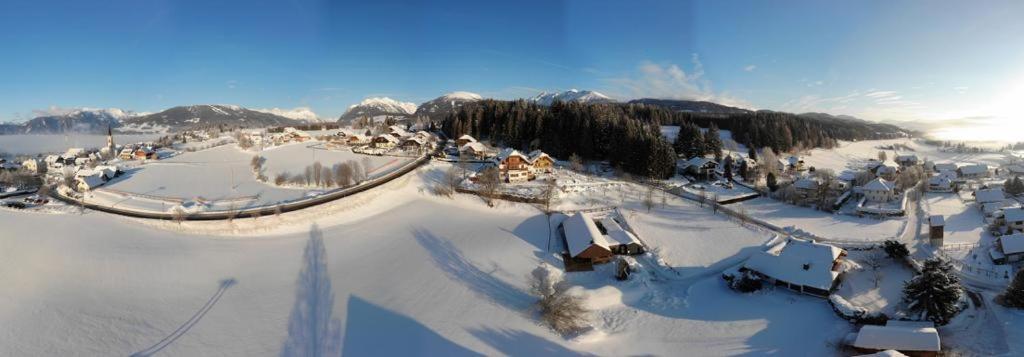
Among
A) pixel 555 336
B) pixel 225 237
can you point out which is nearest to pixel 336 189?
pixel 225 237

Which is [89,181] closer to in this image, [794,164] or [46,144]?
[794,164]

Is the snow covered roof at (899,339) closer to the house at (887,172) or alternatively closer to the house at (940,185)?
the house at (940,185)

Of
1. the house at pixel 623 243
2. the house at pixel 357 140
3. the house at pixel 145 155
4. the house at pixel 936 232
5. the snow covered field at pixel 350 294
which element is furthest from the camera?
the house at pixel 145 155

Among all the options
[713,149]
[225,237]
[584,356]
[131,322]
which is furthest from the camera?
[713,149]

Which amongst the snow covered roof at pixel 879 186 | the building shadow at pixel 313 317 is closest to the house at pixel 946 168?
the snow covered roof at pixel 879 186

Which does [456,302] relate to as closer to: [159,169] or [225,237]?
[225,237]
